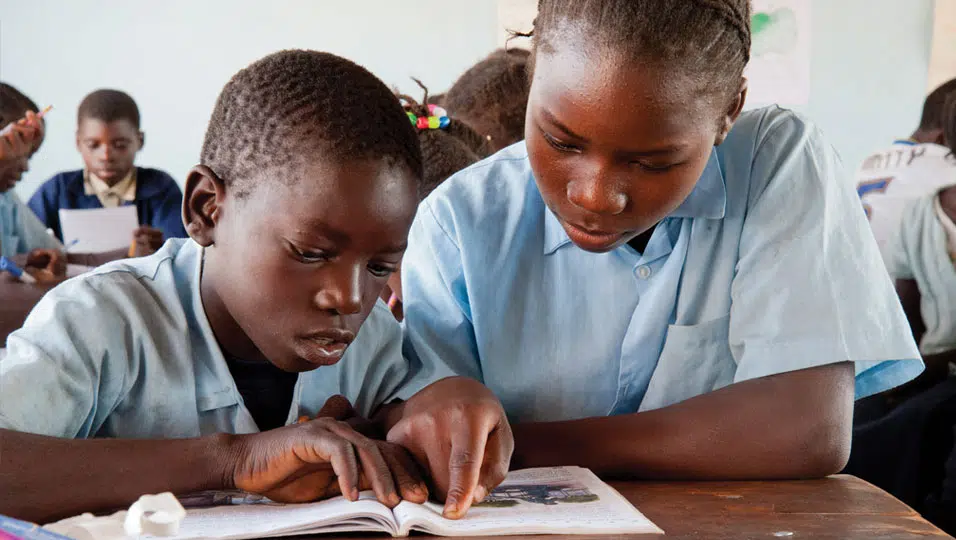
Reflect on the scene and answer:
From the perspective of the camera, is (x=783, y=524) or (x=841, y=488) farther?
(x=841, y=488)

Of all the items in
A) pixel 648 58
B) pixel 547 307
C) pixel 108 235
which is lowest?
pixel 108 235

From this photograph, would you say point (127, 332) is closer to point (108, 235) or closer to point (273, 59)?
point (273, 59)

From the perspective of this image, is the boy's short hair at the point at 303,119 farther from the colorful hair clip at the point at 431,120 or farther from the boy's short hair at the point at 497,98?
the boy's short hair at the point at 497,98

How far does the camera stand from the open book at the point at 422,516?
755 mm

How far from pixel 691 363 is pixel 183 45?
4.14 meters

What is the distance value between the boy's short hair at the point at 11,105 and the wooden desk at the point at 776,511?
3330mm

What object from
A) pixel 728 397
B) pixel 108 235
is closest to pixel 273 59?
pixel 728 397

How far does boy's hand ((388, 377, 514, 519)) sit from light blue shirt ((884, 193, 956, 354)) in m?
1.89

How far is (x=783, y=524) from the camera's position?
798 mm

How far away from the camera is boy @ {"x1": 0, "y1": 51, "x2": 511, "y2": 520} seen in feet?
2.77

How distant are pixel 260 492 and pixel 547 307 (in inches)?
17.8

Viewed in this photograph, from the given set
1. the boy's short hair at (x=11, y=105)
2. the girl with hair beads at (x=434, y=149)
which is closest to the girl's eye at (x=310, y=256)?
the girl with hair beads at (x=434, y=149)

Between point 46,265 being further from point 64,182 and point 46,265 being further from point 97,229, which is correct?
point 64,182

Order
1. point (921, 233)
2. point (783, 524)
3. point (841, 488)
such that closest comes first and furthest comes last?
point (783, 524)
point (841, 488)
point (921, 233)
